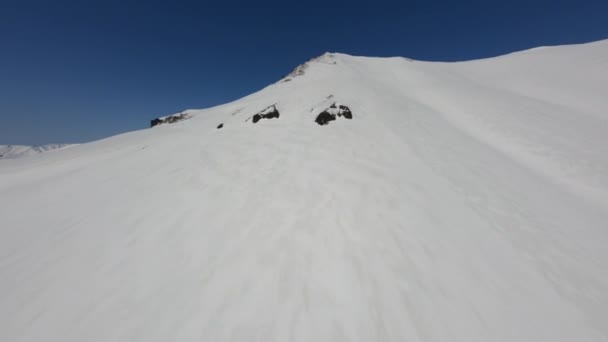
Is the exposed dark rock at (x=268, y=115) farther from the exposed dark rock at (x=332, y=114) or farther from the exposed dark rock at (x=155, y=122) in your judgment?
the exposed dark rock at (x=155, y=122)

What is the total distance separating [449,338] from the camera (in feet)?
9.89

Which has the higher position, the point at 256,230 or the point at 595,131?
the point at 256,230

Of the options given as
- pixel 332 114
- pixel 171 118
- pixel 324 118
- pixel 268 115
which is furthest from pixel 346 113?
pixel 171 118

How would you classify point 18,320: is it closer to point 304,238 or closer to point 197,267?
point 197,267

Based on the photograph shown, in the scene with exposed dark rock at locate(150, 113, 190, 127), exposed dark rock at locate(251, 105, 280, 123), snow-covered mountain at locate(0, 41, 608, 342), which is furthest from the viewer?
exposed dark rock at locate(150, 113, 190, 127)

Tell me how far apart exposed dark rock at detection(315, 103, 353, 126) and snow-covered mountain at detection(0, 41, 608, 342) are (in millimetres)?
957

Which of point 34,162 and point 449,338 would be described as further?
point 34,162

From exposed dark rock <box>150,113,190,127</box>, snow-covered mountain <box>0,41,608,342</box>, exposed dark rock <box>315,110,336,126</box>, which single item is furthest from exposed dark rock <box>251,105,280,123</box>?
exposed dark rock <box>150,113,190,127</box>

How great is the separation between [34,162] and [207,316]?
708 inches

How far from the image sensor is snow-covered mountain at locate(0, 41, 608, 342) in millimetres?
3277

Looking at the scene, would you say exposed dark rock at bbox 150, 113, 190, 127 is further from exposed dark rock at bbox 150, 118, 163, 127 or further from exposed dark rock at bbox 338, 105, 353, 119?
exposed dark rock at bbox 338, 105, 353, 119

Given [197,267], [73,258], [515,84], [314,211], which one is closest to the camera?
[197,267]

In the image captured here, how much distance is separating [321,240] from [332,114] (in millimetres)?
8336

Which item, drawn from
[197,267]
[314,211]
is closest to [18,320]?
[197,267]
